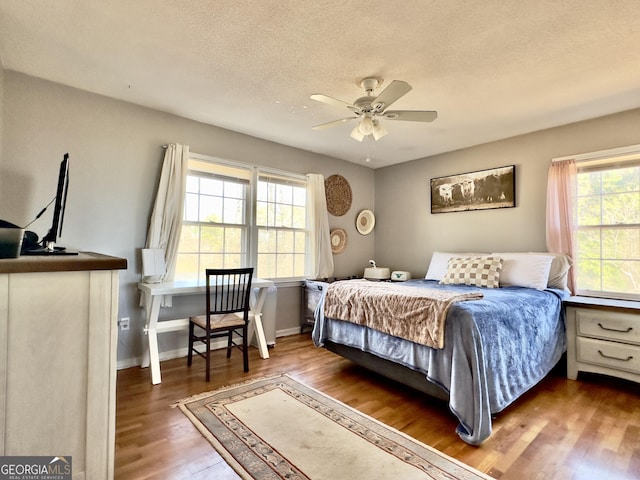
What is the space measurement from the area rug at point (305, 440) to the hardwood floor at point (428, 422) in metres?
0.10

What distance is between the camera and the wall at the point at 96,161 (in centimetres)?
255

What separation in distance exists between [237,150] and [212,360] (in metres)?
2.36

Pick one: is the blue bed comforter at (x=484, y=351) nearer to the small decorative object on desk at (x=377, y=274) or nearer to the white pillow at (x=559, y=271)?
the white pillow at (x=559, y=271)

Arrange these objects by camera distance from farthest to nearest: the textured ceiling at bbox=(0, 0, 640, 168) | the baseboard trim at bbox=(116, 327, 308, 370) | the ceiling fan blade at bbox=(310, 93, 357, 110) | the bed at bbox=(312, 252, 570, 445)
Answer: the baseboard trim at bbox=(116, 327, 308, 370) < the ceiling fan blade at bbox=(310, 93, 357, 110) < the bed at bbox=(312, 252, 570, 445) < the textured ceiling at bbox=(0, 0, 640, 168)

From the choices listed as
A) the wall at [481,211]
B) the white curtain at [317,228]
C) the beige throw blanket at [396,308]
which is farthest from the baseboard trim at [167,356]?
the wall at [481,211]

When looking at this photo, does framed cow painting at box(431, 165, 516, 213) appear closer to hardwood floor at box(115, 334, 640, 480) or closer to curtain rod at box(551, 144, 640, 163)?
curtain rod at box(551, 144, 640, 163)

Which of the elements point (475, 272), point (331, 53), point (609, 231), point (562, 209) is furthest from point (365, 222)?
point (331, 53)

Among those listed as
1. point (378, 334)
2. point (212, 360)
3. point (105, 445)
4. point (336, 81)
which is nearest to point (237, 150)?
point (336, 81)

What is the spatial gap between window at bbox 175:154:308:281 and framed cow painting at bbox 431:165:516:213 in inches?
76.0

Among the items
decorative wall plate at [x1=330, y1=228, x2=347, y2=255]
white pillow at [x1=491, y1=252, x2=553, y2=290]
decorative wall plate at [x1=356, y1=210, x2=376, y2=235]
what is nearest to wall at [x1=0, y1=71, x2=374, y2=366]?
decorative wall plate at [x1=330, y1=228, x2=347, y2=255]

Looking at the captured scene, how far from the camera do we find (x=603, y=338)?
2.76 metres

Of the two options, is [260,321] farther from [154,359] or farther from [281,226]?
[281,226]

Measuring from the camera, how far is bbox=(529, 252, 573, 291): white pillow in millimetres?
3256

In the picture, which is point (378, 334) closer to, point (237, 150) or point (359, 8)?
point (359, 8)
